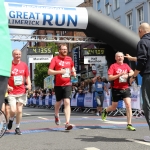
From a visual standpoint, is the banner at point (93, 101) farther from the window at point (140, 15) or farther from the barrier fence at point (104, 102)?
the window at point (140, 15)

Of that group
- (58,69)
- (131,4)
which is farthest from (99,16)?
(131,4)

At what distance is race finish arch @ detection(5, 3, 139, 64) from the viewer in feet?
47.6

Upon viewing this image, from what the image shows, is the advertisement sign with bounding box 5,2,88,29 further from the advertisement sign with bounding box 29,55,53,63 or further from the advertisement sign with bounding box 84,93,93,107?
the advertisement sign with bounding box 29,55,53,63

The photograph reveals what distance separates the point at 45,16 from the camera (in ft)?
48.3

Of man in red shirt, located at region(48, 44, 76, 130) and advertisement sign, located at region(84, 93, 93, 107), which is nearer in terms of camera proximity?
man in red shirt, located at region(48, 44, 76, 130)

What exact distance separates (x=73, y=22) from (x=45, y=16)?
1271 mm

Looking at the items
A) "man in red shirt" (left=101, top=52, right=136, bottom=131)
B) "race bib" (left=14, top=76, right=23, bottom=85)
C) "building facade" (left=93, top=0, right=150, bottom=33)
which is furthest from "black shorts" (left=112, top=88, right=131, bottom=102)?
"building facade" (left=93, top=0, right=150, bottom=33)

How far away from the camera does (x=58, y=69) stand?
7.89 m

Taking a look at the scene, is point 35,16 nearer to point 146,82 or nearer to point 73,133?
point 73,133

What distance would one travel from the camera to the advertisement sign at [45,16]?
14.4 m

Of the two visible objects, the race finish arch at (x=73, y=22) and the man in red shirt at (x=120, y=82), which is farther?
the race finish arch at (x=73, y=22)

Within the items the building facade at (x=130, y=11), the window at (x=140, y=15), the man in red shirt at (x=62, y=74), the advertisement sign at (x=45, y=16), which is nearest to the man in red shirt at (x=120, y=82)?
the man in red shirt at (x=62, y=74)

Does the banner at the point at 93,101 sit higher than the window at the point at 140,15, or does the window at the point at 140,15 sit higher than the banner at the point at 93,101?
the window at the point at 140,15

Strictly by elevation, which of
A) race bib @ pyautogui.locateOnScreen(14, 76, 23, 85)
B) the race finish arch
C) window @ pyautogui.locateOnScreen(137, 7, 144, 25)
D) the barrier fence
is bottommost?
the barrier fence
